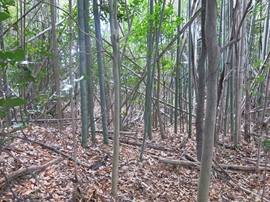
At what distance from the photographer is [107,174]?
8.09 ft

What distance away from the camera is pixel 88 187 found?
2107mm

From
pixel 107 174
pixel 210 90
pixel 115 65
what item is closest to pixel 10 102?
pixel 115 65

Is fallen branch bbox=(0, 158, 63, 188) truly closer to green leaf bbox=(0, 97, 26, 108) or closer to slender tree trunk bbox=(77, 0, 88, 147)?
slender tree trunk bbox=(77, 0, 88, 147)

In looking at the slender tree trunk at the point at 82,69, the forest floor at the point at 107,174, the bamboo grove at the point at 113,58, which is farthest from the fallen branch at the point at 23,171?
the slender tree trunk at the point at 82,69

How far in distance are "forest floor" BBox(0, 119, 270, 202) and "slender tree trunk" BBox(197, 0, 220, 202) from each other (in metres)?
0.91

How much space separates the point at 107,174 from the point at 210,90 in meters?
1.54

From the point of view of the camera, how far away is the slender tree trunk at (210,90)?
1562mm

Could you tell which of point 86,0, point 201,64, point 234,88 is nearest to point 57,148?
point 86,0

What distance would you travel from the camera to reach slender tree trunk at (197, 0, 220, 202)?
1562 mm

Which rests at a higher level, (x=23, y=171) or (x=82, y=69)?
(x=82, y=69)

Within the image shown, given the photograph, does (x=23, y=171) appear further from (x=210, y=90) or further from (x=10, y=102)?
(x=210, y=90)

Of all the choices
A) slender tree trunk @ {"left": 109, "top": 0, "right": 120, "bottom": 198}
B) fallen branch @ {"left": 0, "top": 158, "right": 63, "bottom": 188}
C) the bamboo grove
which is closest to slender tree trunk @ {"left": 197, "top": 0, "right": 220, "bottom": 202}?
the bamboo grove

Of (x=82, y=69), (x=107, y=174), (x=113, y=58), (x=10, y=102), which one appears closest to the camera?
(x=10, y=102)

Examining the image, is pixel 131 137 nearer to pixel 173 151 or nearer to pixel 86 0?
pixel 173 151
